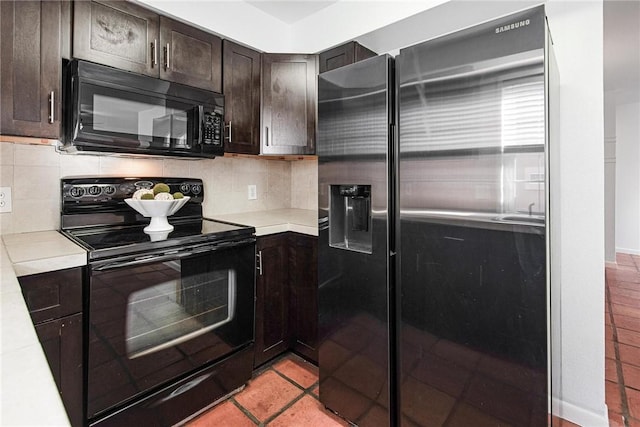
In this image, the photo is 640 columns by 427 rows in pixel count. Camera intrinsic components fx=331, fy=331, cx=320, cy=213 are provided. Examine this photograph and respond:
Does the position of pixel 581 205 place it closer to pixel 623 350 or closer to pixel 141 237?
pixel 623 350

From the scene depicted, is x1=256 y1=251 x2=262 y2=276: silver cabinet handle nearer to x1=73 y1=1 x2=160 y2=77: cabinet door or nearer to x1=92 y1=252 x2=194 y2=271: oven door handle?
x1=92 y1=252 x2=194 y2=271: oven door handle

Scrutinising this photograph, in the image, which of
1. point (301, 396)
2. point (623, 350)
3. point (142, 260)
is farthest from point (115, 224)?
point (623, 350)

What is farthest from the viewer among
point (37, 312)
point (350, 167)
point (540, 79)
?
point (350, 167)

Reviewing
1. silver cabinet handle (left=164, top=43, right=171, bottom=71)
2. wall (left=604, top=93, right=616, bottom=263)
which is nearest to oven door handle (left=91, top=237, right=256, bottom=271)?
silver cabinet handle (left=164, top=43, right=171, bottom=71)

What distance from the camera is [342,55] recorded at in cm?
222

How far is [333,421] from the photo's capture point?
171cm

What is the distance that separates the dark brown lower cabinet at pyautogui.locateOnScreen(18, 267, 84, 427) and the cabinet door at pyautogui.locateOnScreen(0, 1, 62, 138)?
0.67 meters

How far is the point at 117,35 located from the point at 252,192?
1.36 m

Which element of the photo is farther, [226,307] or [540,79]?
[226,307]

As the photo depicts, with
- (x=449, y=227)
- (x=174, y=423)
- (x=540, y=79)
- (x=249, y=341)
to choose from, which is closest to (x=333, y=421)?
(x=249, y=341)

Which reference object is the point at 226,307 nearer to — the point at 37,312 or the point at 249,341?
the point at 249,341

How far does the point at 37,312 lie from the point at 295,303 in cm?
130

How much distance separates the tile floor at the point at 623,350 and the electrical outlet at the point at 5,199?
3.18 meters

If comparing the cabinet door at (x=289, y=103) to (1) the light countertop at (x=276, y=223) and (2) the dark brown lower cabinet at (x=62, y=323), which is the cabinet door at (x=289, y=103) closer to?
(1) the light countertop at (x=276, y=223)
